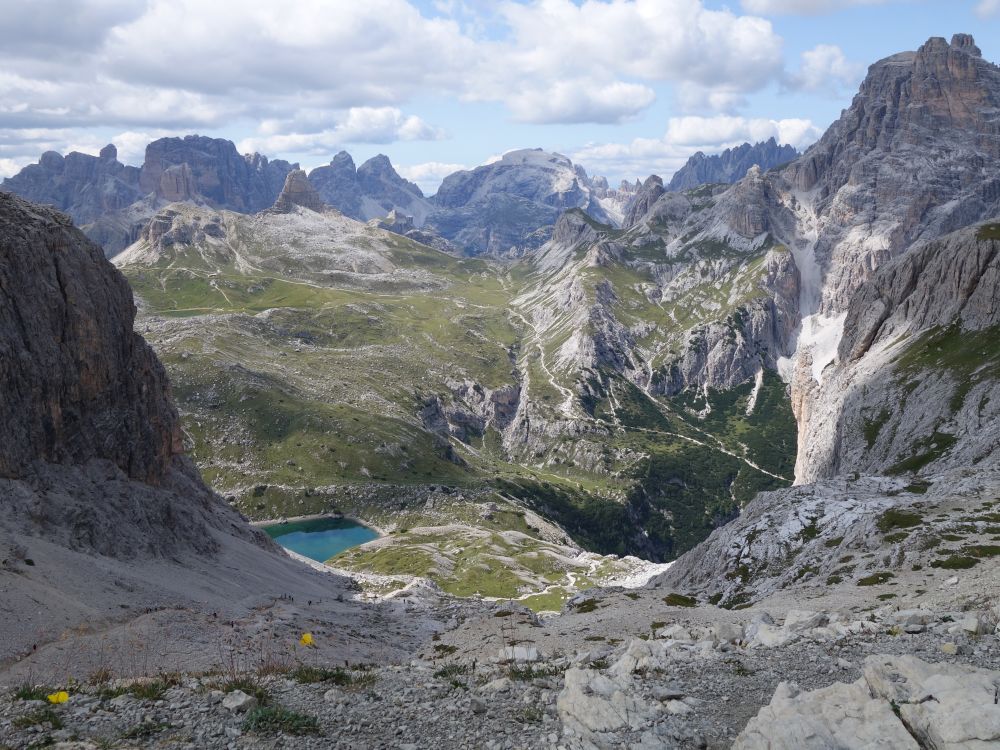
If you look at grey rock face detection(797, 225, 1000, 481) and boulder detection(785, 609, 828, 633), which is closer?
boulder detection(785, 609, 828, 633)

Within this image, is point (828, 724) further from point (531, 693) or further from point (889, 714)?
point (531, 693)

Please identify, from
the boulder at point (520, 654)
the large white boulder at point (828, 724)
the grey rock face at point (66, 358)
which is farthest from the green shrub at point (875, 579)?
the grey rock face at point (66, 358)

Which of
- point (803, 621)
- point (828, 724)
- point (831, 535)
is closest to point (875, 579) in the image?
point (831, 535)

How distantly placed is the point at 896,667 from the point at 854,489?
68.2 m

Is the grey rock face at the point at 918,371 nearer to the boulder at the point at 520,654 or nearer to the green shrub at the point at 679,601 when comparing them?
the green shrub at the point at 679,601

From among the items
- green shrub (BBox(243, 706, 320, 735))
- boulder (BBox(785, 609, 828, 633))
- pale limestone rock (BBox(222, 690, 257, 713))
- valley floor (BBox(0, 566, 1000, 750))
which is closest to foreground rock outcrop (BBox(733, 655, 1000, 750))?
valley floor (BBox(0, 566, 1000, 750))

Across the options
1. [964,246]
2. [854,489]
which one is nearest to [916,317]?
[964,246]

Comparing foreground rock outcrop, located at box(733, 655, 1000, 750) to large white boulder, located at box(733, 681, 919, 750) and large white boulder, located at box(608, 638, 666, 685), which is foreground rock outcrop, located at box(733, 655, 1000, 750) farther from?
large white boulder, located at box(608, 638, 666, 685)

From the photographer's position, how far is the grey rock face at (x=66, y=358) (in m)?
82.2

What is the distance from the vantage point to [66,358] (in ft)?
296

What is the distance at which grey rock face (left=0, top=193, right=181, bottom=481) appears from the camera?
270 feet

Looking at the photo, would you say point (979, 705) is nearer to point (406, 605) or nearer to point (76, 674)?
point (76, 674)

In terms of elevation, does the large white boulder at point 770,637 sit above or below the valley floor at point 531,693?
below

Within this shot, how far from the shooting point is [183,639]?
54094mm
